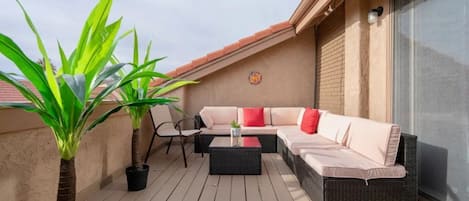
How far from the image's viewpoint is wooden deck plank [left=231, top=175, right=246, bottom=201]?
2.87m

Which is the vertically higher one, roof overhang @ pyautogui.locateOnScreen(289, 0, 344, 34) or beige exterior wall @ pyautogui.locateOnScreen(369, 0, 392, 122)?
roof overhang @ pyautogui.locateOnScreen(289, 0, 344, 34)

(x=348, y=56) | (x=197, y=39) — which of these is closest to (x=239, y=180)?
(x=348, y=56)

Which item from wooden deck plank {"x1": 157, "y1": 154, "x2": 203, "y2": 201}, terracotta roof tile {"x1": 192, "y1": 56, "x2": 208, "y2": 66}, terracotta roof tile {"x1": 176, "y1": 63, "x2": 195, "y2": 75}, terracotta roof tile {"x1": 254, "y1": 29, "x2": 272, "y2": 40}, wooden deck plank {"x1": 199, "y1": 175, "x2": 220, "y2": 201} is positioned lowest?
wooden deck plank {"x1": 157, "y1": 154, "x2": 203, "y2": 201}

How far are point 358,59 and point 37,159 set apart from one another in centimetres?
400

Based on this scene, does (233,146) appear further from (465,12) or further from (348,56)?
(465,12)

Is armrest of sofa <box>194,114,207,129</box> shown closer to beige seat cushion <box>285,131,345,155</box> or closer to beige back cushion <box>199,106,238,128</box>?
beige back cushion <box>199,106,238,128</box>

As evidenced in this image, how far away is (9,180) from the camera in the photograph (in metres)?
1.85

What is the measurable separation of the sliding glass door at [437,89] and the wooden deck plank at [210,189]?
6.98 feet

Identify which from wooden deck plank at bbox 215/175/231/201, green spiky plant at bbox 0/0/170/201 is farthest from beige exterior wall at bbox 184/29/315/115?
green spiky plant at bbox 0/0/170/201

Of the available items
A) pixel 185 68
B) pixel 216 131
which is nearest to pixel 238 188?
pixel 216 131

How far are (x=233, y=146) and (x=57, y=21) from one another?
2735mm

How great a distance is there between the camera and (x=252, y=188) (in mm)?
3150

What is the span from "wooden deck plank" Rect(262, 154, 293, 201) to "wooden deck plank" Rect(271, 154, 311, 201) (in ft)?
0.15

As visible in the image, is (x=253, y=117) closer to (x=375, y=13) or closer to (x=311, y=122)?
(x=311, y=122)
